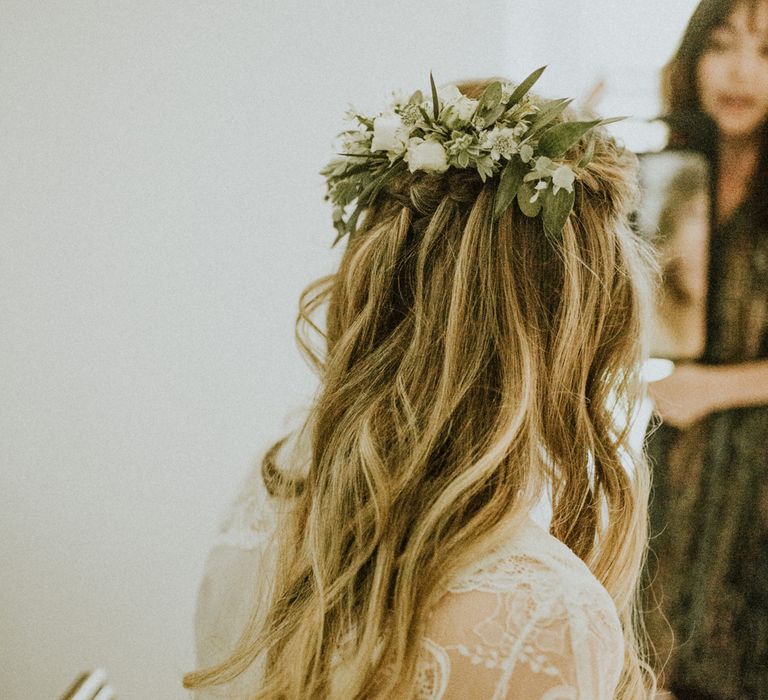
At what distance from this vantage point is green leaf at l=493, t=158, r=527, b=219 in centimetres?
74

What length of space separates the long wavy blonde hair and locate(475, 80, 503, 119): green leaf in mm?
69

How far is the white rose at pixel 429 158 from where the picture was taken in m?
0.76

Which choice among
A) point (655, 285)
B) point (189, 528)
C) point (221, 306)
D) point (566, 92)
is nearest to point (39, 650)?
point (189, 528)

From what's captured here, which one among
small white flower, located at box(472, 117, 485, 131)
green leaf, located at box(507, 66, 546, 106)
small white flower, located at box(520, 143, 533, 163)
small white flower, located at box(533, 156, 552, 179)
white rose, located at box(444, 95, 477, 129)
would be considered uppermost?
green leaf, located at box(507, 66, 546, 106)

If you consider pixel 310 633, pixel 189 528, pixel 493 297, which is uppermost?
pixel 493 297

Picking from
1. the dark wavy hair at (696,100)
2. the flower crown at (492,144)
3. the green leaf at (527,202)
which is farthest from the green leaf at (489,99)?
the dark wavy hair at (696,100)

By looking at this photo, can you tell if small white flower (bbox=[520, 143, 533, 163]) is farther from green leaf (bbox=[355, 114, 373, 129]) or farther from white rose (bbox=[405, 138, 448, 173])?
green leaf (bbox=[355, 114, 373, 129])

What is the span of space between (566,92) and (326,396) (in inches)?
31.7

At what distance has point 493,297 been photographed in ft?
2.47

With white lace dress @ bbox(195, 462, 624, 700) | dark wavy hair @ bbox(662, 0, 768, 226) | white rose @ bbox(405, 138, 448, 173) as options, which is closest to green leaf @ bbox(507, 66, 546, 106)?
white rose @ bbox(405, 138, 448, 173)

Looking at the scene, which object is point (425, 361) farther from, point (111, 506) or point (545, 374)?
point (111, 506)

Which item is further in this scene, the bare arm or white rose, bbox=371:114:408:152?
the bare arm

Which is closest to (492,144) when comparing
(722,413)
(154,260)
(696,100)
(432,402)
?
(432,402)

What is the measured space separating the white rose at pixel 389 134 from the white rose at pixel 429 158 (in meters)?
0.04
